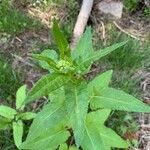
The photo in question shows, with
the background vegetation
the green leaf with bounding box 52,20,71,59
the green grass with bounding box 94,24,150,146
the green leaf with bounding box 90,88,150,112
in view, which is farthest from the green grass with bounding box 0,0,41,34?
the green leaf with bounding box 52,20,71,59

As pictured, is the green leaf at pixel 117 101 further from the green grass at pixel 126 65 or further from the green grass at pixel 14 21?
the green grass at pixel 14 21

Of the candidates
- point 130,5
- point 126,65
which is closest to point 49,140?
point 126,65

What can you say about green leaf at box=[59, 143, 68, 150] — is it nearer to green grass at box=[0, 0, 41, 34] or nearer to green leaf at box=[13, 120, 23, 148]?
green leaf at box=[13, 120, 23, 148]

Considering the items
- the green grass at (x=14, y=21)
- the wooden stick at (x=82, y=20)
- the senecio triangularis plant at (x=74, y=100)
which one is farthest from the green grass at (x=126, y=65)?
the green grass at (x=14, y=21)

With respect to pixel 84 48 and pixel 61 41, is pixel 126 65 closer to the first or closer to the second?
pixel 84 48

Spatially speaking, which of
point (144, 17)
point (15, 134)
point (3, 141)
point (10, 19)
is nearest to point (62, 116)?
point (15, 134)
